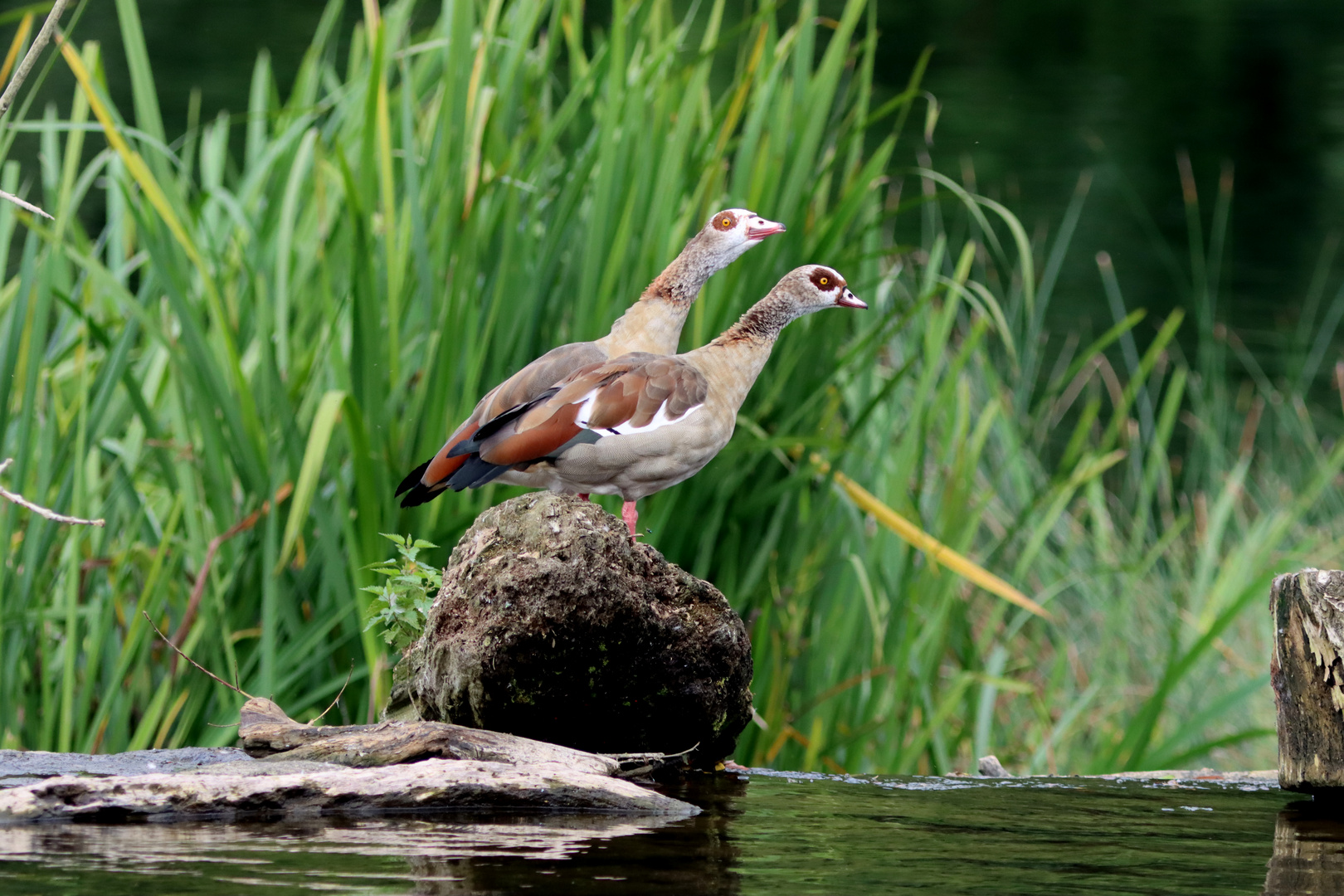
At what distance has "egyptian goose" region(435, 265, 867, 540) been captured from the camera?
2.47 m

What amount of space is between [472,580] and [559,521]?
0.18m

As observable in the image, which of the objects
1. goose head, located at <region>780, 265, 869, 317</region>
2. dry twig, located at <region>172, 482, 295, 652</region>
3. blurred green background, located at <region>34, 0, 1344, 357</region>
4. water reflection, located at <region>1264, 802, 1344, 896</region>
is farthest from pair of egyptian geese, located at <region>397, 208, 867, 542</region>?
blurred green background, located at <region>34, 0, 1344, 357</region>

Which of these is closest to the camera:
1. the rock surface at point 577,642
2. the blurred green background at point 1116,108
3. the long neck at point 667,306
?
the rock surface at point 577,642

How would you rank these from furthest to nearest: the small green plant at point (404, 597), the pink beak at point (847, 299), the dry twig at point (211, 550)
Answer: the dry twig at point (211, 550), the pink beak at point (847, 299), the small green plant at point (404, 597)

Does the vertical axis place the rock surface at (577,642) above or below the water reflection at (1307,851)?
above

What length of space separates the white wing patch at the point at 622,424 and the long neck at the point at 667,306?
449 mm

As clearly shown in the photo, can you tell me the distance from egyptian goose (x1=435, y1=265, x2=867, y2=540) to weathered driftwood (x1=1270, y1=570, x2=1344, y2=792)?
99 centimetres

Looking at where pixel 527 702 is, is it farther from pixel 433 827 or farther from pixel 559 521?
pixel 433 827

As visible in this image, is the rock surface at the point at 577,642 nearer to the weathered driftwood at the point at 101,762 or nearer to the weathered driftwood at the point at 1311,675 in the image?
the weathered driftwood at the point at 101,762

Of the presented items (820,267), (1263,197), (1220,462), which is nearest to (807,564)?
(820,267)

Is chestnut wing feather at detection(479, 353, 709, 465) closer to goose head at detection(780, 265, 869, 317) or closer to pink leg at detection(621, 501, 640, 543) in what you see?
pink leg at detection(621, 501, 640, 543)

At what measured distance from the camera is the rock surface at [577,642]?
2281 millimetres

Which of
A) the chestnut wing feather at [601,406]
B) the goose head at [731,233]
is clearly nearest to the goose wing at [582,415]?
the chestnut wing feather at [601,406]

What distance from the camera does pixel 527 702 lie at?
7.78 ft
